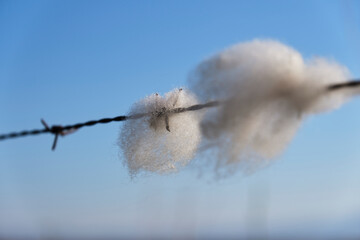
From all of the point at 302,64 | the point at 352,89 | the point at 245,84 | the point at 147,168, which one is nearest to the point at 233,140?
the point at 245,84

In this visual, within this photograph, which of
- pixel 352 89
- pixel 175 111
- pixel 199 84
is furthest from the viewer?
pixel 175 111

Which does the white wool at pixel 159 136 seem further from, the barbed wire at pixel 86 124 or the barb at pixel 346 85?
the barb at pixel 346 85

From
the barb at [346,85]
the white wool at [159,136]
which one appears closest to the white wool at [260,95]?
the barb at [346,85]

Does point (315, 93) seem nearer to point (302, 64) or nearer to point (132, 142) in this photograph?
point (302, 64)

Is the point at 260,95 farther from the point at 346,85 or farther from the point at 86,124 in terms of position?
the point at 86,124

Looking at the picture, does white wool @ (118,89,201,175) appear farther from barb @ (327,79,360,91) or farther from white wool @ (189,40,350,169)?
barb @ (327,79,360,91)

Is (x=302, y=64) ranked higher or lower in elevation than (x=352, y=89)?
higher
